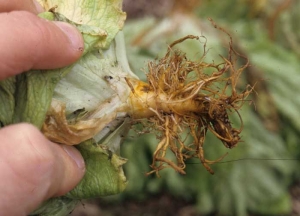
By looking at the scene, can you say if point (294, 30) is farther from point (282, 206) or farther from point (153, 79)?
point (153, 79)

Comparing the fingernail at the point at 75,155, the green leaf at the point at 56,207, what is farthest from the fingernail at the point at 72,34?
the green leaf at the point at 56,207

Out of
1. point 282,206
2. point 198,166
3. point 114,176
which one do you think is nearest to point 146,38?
point 198,166

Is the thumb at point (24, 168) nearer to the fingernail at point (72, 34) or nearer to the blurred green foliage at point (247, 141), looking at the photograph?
the fingernail at point (72, 34)

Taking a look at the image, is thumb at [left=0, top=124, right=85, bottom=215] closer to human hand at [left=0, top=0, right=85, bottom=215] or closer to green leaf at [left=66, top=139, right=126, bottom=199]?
human hand at [left=0, top=0, right=85, bottom=215]

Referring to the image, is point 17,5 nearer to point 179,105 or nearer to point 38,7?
point 38,7

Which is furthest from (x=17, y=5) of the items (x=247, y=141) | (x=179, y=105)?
(x=247, y=141)

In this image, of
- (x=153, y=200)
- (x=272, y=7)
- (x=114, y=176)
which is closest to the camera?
(x=114, y=176)

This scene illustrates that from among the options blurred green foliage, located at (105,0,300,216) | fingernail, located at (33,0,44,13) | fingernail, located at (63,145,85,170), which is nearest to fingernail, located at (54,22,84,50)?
fingernail, located at (33,0,44,13)
